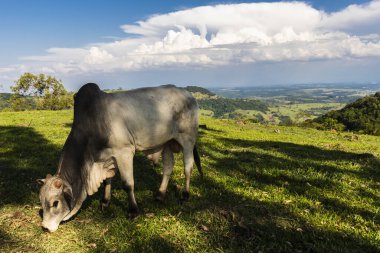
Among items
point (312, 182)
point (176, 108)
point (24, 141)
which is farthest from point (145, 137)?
point (24, 141)

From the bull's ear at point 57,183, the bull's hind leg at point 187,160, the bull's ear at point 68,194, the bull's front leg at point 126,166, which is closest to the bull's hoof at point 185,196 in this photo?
the bull's hind leg at point 187,160

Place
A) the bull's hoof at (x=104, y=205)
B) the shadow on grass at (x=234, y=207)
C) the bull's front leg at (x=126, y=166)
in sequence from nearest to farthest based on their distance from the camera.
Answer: the shadow on grass at (x=234, y=207) < the bull's front leg at (x=126, y=166) < the bull's hoof at (x=104, y=205)

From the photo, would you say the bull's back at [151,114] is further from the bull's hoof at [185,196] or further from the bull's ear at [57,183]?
the bull's hoof at [185,196]

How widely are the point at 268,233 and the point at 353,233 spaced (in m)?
1.86

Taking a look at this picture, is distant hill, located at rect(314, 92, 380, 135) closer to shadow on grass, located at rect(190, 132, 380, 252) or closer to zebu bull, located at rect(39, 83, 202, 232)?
shadow on grass, located at rect(190, 132, 380, 252)

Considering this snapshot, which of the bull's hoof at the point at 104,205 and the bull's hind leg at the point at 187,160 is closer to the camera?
the bull's hoof at the point at 104,205

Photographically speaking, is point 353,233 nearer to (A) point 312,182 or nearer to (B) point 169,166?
(A) point 312,182

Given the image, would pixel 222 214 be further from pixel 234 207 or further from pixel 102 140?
pixel 102 140

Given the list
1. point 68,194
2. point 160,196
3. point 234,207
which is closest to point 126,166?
point 68,194

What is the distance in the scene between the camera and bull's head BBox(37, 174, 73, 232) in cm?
625

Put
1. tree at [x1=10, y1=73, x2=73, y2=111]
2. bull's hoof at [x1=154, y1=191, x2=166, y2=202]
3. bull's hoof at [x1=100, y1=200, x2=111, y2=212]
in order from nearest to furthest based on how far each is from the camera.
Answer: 1. bull's hoof at [x1=100, y1=200, x2=111, y2=212]
2. bull's hoof at [x1=154, y1=191, x2=166, y2=202]
3. tree at [x1=10, y1=73, x2=73, y2=111]

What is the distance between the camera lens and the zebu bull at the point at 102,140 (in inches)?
257

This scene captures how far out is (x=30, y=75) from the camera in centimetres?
8506

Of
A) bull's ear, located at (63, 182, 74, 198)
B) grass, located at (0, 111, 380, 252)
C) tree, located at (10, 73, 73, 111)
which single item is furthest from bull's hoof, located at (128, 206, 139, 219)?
tree, located at (10, 73, 73, 111)
